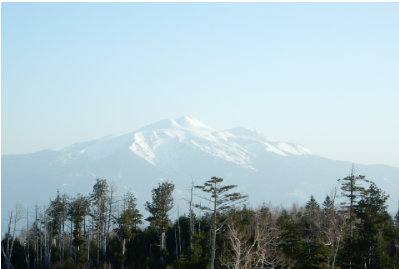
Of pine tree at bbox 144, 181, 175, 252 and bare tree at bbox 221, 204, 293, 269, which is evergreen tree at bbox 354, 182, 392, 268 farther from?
pine tree at bbox 144, 181, 175, 252

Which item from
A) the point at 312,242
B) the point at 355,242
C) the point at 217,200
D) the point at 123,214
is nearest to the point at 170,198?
the point at 123,214

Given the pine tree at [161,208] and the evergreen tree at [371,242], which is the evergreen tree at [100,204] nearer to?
the pine tree at [161,208]

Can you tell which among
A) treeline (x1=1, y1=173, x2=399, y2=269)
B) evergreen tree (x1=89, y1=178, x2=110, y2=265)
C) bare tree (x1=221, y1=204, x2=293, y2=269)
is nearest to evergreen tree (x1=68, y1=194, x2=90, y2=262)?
treeline (x1=1, y1=173, x2=399, y2=269)

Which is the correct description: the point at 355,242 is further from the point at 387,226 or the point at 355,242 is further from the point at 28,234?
the point at 28,234

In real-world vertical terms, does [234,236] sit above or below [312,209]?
below

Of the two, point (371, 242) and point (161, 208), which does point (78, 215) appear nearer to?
point (161, 208)

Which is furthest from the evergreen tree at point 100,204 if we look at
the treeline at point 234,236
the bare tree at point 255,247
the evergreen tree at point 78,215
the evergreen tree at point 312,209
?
the evergreen tree at point 312,209

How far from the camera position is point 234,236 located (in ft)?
105

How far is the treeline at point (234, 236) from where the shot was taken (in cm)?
3684

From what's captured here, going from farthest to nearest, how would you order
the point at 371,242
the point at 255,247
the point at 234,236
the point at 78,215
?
1. the point at 78,215
2. the point at 255,247
3. the point at 371,242
4. the point at 234,236

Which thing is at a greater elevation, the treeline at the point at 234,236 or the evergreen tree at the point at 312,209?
the evergreen tree at the point at 312,209

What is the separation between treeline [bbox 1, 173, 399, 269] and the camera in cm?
3684

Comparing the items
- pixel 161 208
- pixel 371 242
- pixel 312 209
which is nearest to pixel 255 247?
pixel 371 242

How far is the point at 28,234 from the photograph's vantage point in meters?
65.4
